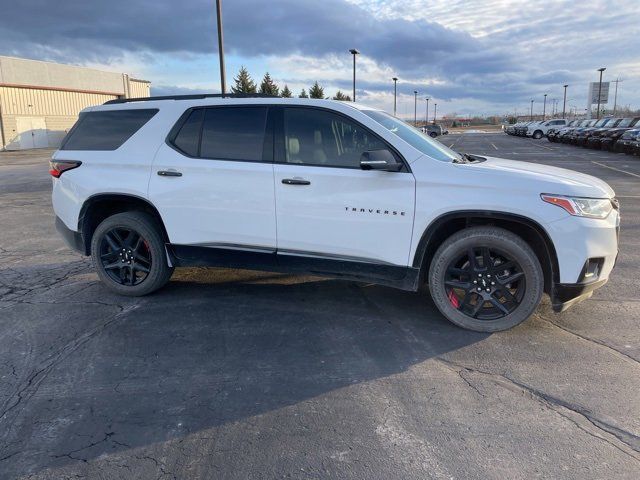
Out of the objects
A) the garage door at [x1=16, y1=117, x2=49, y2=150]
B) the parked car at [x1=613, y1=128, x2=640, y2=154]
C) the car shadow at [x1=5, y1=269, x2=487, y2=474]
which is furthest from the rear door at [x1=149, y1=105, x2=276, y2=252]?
the garage door at [x1=16, y1=117, x2=49, y2=150]

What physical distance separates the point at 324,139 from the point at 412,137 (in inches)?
33.6

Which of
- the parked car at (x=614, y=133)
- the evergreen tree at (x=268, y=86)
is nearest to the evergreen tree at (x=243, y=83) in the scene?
the evergreen tree at (x=268, y=86)

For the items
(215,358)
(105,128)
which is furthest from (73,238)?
(215,358)

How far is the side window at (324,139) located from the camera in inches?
173

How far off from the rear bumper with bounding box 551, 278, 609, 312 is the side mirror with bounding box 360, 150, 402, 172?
158 centimetres

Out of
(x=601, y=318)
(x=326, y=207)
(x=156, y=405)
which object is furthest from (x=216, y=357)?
(x=601, y=318)

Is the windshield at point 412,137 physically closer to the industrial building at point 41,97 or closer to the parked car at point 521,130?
the industrial building at point 41,97

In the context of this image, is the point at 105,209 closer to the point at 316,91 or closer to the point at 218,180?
the point at 218,180

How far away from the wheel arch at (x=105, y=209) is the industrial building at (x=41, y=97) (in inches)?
1606

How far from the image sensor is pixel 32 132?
41.6 m

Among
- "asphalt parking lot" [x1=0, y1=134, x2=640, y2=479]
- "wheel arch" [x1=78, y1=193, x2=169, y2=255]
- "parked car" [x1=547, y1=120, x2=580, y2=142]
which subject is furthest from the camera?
"parked car" [x1=547, y1=120, x2=580, y2=142]

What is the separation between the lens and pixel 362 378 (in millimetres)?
3578

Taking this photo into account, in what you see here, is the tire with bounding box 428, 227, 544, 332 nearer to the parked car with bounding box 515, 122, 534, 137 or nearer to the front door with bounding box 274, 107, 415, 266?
the front door with bounding box 274, 107, 415, 266

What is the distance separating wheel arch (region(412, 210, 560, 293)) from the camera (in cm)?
402
